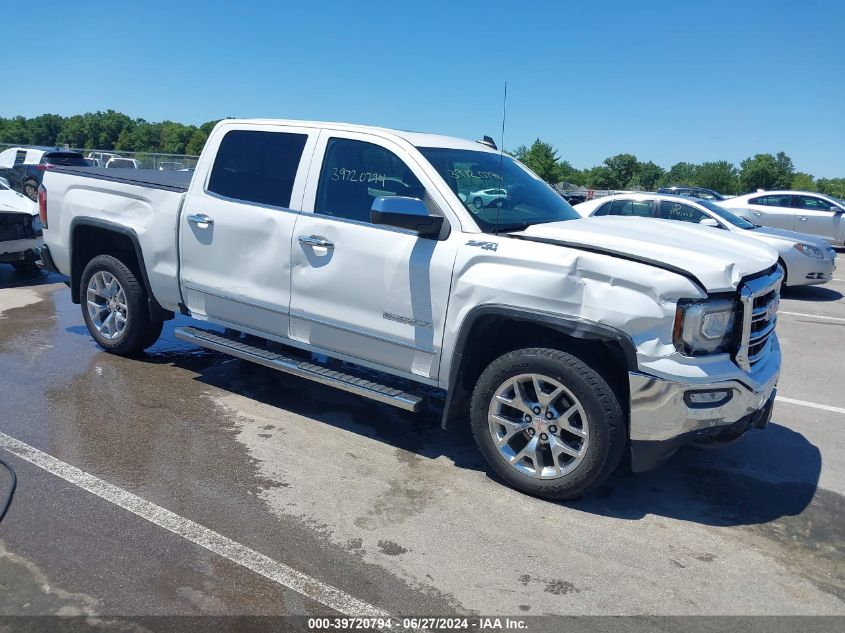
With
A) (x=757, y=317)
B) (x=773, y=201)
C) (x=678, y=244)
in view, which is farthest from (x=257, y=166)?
(x=773, y=201)

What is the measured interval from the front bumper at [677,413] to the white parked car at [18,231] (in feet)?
29.6

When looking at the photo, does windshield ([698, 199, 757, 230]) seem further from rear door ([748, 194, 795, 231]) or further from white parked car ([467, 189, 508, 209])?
white parked car ([467, 189, 508, 209])

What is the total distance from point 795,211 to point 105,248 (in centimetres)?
1682

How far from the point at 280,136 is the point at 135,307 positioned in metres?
2.00

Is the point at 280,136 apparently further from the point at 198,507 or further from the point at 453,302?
the point at 198,507

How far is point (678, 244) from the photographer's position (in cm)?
406

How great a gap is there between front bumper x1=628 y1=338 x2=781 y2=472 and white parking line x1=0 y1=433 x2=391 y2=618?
1642 mm

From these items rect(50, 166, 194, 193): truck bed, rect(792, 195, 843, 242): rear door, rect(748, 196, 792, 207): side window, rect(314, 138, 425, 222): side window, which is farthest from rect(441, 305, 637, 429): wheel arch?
rect(792, 195, 843, 242): rear door

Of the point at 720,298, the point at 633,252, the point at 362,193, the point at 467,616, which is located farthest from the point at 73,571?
the point at 720,298

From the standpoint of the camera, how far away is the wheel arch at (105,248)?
590cm

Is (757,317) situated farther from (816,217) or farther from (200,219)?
(816,217)

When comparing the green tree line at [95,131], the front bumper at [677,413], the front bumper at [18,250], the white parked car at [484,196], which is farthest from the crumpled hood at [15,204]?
the green tree line at [95,131]

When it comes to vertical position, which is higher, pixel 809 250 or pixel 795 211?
pixel 795 211

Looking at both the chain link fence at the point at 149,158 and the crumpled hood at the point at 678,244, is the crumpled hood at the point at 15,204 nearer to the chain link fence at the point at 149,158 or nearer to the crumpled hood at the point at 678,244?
the crumpled hood at the point at 678,244
